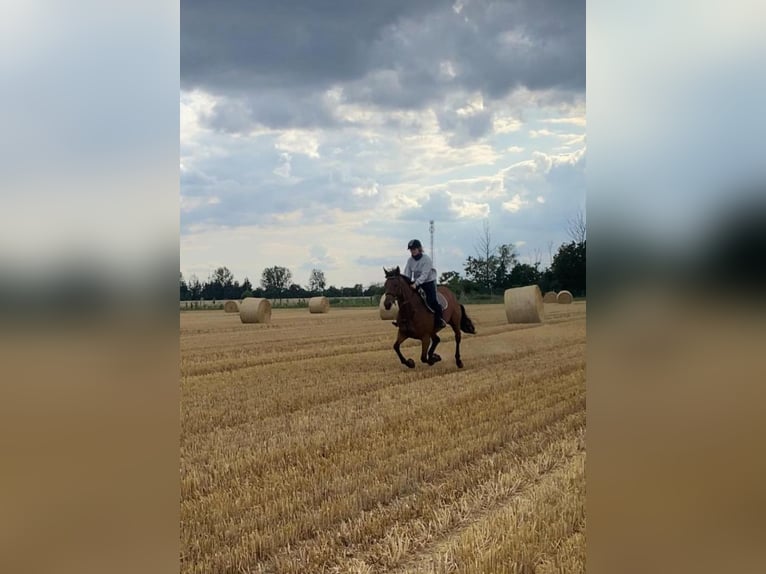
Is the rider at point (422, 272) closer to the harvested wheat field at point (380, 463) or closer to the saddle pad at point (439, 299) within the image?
the saddle pad at point (439, 299)

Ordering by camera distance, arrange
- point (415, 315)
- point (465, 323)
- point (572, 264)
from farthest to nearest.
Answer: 1. point (465, 323)
2. point (415, 315)
3. point (572, 264)

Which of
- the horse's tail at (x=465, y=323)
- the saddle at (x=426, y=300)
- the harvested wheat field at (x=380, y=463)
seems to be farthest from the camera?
the horse's tail at (x=465, y=323)

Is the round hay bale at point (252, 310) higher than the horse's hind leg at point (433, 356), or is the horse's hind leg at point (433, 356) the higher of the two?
the round hay bale at point (252, 310)

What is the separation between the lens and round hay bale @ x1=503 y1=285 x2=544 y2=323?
11930mm

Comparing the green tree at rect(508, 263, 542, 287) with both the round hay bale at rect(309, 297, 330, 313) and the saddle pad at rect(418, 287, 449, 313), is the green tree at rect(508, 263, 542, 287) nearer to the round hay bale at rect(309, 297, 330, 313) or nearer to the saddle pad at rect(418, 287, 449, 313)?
the saddle pad at rect(418, 287, 449, 313)

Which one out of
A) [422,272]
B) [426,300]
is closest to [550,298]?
[426,300]

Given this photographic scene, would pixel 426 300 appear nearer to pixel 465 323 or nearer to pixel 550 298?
pixel 465 323

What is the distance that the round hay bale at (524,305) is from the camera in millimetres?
11930

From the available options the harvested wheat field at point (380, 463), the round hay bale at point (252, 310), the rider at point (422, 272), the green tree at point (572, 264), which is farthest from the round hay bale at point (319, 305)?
the green tree at point (572, 264)

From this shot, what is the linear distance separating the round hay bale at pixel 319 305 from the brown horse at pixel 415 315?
4.82 m

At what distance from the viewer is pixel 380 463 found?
4930mm

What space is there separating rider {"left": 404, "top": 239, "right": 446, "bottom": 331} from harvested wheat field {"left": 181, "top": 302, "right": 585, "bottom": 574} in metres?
1.12

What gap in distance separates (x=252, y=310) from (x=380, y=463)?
8.87 metres
